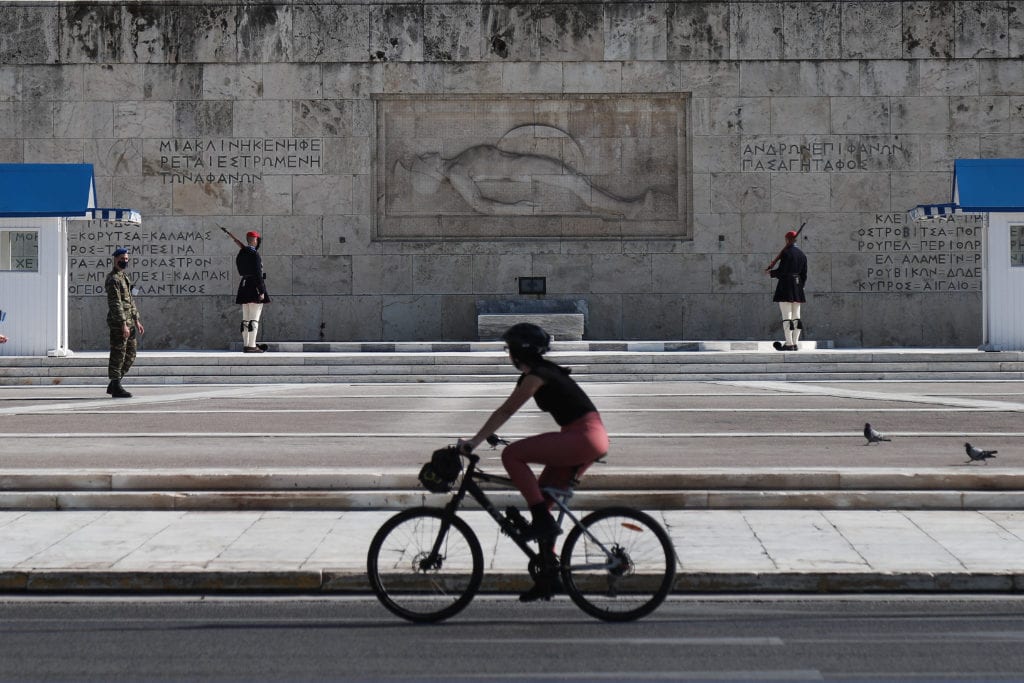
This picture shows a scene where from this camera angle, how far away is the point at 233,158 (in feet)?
94.8

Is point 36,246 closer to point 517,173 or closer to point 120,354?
point 120,354

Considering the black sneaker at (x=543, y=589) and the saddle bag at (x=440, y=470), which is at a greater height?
the saddle bag at (x=440, y=470)

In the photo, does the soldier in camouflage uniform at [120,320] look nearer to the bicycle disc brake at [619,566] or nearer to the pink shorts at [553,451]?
the pink shorts at [553,451]

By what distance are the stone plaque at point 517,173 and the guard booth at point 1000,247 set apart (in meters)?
6.79

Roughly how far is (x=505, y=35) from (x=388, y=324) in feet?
21.2

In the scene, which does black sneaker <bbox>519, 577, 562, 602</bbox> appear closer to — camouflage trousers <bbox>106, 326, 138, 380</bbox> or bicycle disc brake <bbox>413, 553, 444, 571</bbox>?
bicycle disc brake <bbox>413, 553, 444, 571</bbox>

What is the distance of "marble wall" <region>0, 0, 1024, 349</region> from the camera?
28.8 metres

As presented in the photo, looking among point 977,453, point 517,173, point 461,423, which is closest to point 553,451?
point 977,453

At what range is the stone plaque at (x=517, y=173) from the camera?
95.5 feet

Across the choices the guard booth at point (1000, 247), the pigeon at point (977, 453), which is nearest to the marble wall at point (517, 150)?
the guard booth at point (1000, 247)

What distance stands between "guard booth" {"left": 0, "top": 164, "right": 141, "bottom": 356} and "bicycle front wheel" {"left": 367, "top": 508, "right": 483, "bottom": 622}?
17770 millimetres

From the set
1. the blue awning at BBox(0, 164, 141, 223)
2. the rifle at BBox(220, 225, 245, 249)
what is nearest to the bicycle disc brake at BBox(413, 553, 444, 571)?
the blue awning at BBox(0, 164, 141, 223)

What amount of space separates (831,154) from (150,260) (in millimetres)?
14196

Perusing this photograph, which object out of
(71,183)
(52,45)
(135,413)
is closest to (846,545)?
(135,413)
